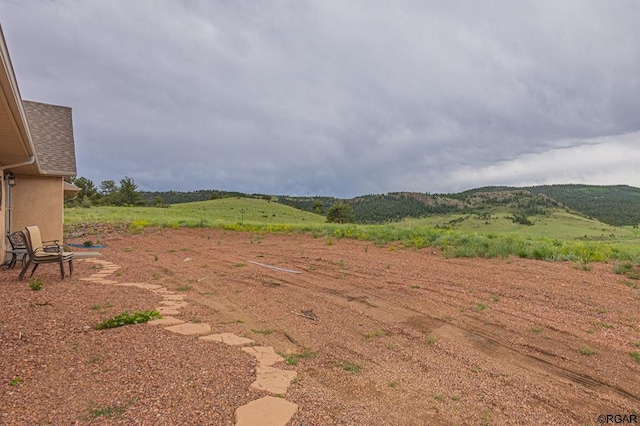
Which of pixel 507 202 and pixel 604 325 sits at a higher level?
pixel 507 202

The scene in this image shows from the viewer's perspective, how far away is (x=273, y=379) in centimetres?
314

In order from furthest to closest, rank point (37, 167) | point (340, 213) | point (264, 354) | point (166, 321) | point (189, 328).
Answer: point (340, 213) < point (37, 167) < point (166, 321) < point (189, 328) < point (264, 354)

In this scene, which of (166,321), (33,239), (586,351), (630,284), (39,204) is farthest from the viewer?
(39,204)

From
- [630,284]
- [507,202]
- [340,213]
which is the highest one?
[507,202]

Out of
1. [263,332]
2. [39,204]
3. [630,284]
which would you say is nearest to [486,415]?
[263,332]

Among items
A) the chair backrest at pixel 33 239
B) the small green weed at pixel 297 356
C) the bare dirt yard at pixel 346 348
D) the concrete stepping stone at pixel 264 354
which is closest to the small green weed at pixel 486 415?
the bare dirt yard at pixel 346 348

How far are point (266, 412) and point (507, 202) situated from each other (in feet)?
207

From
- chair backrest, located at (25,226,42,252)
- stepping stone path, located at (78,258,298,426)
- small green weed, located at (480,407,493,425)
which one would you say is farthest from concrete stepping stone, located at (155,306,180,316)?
small green weed, located at (480,407,493,425)

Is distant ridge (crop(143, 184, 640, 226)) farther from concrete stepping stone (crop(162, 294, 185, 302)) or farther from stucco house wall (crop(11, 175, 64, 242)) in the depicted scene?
concrete stepping stone (crop(162, 294, 185, 302))

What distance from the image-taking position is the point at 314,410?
2684 millimetres

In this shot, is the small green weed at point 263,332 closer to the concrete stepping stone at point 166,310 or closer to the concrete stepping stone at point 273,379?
the concrete stepping stone at point 273,379

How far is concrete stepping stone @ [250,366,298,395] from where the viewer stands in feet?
9.71

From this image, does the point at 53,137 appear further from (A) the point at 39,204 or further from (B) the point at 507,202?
(B) the point at 507,202

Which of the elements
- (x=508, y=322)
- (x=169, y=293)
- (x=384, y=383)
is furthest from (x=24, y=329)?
(x=508, y=322)
